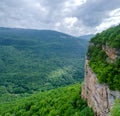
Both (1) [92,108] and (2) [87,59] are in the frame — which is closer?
(1) [92,108]

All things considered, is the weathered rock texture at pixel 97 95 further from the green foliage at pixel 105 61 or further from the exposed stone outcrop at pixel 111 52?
the exposed stone outcrop at pixel 111 52

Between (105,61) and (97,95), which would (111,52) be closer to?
(105,61)

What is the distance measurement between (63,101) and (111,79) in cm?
2518

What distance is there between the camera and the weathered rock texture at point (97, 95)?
41719mm

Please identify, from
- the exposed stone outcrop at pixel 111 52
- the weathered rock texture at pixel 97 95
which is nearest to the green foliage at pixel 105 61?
the exposed stone outcrop at pixel 111 52

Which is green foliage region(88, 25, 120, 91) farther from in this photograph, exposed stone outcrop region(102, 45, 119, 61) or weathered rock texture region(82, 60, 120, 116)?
weathered rock texture region(82, 60, 120, 116)

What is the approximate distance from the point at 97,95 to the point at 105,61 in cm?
615

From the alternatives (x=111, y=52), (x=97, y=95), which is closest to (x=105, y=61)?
(x=111, y=52)

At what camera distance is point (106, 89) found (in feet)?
141

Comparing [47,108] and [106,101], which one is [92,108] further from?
[47,108]

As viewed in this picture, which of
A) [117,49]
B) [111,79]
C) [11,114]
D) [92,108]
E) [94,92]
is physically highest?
[117,49]

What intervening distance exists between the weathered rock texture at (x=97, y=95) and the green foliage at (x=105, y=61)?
3.32 ft

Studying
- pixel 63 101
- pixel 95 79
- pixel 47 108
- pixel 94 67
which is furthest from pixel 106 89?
pixel 47 108

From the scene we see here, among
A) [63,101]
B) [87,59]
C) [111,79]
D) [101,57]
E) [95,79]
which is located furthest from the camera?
[63,101]
